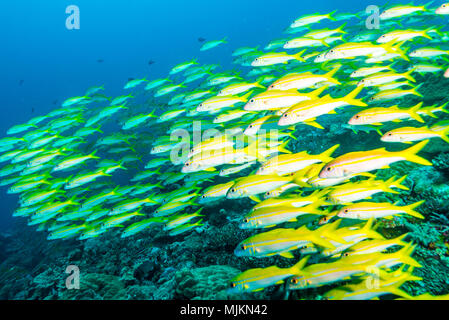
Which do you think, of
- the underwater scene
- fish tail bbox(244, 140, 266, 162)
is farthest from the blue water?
fish tail bbox(244, 140, 266, 162)

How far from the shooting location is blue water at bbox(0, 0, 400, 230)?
79875 millimetres

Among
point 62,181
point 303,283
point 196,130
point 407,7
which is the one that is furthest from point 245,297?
point 407,7

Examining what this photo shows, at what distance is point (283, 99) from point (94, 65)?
118 meters

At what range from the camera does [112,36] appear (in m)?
128

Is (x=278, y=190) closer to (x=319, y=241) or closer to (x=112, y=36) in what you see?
(x=319, y=241)

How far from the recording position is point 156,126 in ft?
28.5

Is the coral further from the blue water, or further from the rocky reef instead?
the blue water

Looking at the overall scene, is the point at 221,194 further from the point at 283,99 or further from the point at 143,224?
the point at 143,224

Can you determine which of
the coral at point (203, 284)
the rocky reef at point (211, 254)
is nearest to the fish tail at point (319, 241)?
the rocky reef at point (211, 254)

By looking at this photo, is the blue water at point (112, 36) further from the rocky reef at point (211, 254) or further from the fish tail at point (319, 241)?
the fish tail at point (319, 241)

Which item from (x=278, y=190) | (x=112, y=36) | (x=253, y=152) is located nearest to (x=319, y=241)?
(x=278, y=190)

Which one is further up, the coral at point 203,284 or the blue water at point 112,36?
the blue water at point 112,36

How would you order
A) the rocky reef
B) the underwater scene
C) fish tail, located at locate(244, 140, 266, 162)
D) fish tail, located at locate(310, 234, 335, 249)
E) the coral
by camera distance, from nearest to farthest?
fish tail, located at locate(310, 234, 335, 249), the underwater scene, the coral, the rocky reef, fish tail, located at locate(244, 140, 266, 162)

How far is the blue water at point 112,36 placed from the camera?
262ft
